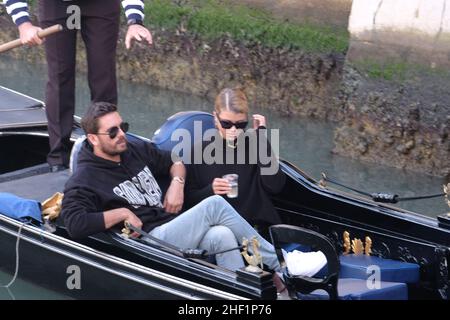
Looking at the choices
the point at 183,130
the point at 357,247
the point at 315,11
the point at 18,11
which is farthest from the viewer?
the point at 315,11

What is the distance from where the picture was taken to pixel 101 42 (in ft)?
14.8

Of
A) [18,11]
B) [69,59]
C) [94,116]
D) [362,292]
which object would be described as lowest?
[362,292]

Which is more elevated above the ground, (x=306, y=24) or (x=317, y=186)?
(x=306, y=24)

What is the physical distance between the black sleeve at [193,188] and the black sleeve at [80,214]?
40 centimetres

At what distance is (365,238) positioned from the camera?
395 cm

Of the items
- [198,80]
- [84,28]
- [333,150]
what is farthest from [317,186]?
[198,80]

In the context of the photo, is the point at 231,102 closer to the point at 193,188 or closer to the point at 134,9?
the point at 193,188

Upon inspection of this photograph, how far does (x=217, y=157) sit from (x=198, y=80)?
416 cm

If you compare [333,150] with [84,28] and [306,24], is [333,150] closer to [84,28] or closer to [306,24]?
[306,24]

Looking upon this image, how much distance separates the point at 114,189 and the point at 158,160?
0.92 feet

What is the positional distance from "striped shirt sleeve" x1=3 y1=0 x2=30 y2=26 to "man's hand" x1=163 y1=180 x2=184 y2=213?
974 mm

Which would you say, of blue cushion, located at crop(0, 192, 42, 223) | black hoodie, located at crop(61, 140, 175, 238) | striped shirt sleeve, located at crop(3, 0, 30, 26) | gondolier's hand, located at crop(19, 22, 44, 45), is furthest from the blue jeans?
striped shirt sleeve, located at crop(3, 0, 30, 26)

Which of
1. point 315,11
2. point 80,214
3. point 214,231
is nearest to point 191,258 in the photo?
point 214,231

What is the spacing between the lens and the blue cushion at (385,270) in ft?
12.1
